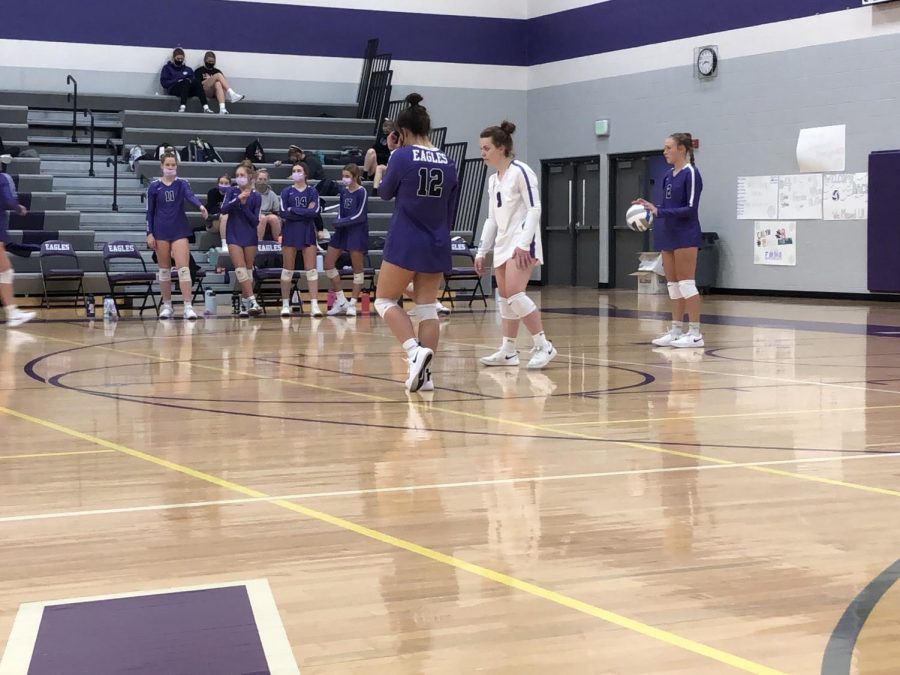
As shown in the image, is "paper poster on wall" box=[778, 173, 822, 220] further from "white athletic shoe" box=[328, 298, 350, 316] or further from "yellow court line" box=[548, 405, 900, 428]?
"yellow court line" box=[548, 405, 900, 428]

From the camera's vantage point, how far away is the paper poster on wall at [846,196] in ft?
58.5

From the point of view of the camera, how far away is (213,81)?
21.5 m

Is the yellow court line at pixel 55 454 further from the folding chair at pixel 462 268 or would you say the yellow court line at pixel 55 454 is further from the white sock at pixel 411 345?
→ the folding chair at pixel 462 268

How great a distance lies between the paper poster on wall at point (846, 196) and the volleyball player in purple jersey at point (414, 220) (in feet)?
38.5

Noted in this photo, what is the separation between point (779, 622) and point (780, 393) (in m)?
4.61

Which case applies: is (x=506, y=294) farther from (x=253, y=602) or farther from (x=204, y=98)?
(x=204, y=98)

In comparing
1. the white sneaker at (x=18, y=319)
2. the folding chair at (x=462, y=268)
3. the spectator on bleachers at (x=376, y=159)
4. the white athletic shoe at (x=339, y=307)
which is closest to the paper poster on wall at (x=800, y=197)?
the folding chair at (x=462, y=268)

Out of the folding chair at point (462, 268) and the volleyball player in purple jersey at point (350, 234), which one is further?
the folding chair at point (462, 268)

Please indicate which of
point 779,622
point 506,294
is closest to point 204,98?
point 506,294

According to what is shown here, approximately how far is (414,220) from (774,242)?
43.0 feet

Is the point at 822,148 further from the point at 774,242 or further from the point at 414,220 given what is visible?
the point at 414,220

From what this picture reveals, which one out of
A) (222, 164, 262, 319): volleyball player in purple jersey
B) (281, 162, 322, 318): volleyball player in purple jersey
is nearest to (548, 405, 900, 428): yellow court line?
(281, 162, 322, 318): volleyball player in purple jersey

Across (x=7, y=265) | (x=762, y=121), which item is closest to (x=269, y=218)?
(x=7, y=265)

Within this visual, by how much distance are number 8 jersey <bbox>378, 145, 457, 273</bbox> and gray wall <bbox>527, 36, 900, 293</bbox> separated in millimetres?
11713
